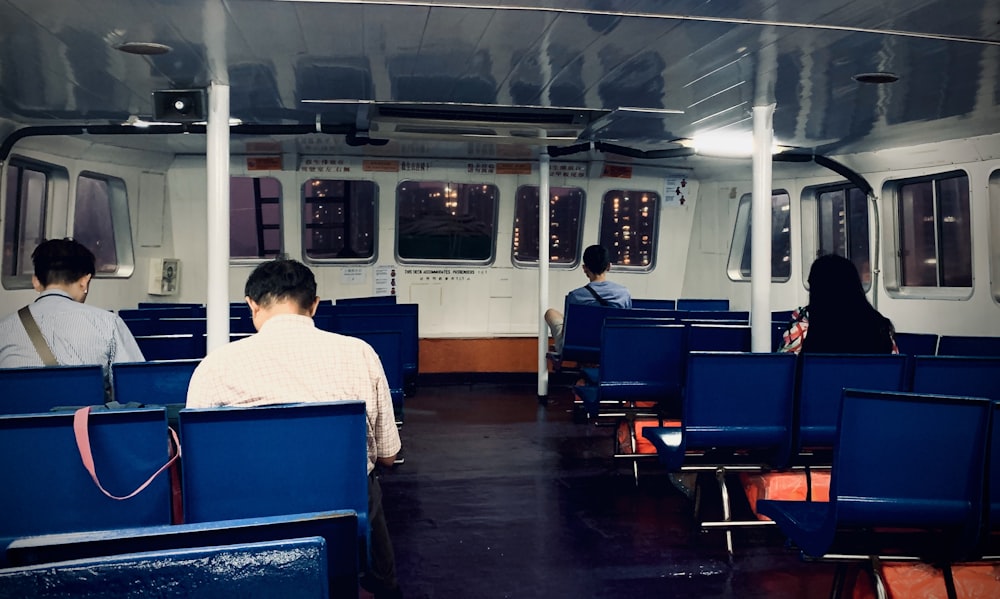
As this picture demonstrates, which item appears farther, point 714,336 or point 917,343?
point 714,336

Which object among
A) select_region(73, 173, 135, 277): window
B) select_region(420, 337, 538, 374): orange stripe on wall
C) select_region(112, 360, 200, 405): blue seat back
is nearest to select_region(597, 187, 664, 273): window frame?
select_region(420, 337, 538, 374): orange stripe on wall

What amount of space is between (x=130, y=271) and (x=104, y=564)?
27.9 ft

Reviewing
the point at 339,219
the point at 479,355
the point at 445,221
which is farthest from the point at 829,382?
the point at 339,219

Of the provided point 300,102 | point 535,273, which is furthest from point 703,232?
point 300,102

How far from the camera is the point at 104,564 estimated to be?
3.48 feet

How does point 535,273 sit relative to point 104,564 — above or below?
above

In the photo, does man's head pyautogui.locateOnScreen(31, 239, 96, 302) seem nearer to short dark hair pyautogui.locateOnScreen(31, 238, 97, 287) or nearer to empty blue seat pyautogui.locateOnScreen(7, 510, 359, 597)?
short dark hair pyautogui.locateOnScreen(31, 238, 97, 287)

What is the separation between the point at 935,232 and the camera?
7.22 metres

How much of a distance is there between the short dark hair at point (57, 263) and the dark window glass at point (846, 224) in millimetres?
7276

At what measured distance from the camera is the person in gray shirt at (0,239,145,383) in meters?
3.39

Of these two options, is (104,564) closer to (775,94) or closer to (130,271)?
(775,94)

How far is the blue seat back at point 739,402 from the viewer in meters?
3.82

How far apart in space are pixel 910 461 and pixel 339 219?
315 inches

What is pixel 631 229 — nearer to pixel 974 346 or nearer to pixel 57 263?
pixel 974 346
